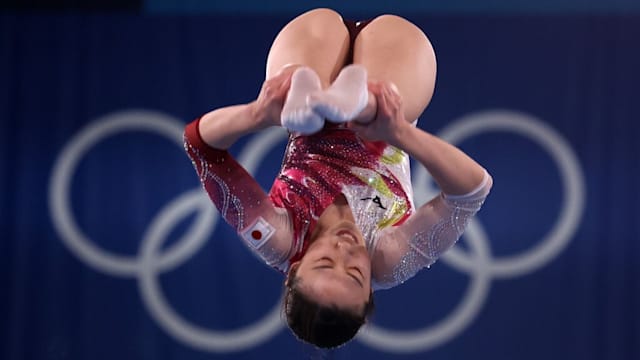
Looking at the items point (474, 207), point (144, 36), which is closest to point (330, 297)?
point (474, 207)

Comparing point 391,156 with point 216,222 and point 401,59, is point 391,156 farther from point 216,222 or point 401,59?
point 216,222

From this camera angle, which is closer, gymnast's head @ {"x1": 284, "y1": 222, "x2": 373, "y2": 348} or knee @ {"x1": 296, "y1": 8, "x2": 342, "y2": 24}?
gymnast's head @ {"x1": 284, "y1": 222, "x2": 373, "y2": 348}

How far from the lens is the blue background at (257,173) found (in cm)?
482

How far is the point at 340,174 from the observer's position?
2.91 metres

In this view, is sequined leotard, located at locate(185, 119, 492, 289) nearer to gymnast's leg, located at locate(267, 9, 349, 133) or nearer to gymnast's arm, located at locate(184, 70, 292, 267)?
gymnast's arm, located at locate(184, 70, 292, 267)

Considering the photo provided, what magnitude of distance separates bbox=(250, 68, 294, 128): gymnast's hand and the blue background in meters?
2.42

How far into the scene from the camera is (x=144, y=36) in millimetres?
4977

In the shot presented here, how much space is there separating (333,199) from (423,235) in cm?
28

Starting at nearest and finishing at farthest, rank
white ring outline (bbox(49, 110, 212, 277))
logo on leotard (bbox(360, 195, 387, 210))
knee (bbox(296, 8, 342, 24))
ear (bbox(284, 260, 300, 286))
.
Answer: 1. ear (bbox(284, 260, 300, 286))
2. logo on leotard (bbox(360, 195, 387, 210))
3. knee (bbox(296, 8, 342, 24))
4. white ring outline (bbox(49, 110, 212, 277))

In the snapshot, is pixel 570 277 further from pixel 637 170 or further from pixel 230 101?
pixel 230 101

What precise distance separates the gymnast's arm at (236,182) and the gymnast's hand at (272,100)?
0.02 metres

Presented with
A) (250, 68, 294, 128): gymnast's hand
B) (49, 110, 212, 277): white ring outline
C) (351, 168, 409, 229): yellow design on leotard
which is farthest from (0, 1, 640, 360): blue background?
(250, 68, 294, 128): gymnast's hand

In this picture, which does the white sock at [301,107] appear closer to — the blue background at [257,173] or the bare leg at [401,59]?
the bare leg at [401,59]

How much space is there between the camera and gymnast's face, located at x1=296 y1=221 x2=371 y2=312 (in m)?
2.60
